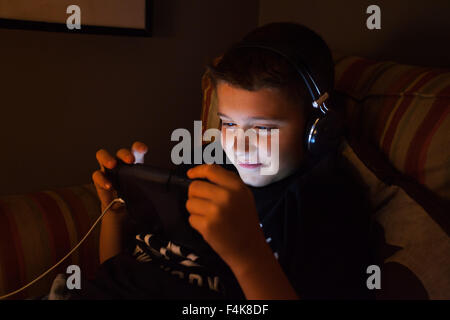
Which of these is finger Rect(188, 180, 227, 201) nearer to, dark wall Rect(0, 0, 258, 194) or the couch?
the couch

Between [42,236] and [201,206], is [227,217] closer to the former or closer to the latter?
[201,206]

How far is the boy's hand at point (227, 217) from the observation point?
51 centimetres

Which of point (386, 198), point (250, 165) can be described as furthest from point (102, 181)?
point (386, 198)

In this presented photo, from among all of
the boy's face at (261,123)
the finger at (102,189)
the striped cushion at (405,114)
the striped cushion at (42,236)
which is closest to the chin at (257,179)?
the boy's face at (261,123)

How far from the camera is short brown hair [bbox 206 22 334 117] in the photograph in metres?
0.70

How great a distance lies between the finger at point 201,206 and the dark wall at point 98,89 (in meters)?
1.00

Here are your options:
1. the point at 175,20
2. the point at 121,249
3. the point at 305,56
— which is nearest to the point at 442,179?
→ the point at 305,56

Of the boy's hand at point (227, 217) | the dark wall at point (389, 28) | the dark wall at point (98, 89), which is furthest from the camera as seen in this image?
the dark wall at point (98, 89)

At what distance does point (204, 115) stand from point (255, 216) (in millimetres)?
725

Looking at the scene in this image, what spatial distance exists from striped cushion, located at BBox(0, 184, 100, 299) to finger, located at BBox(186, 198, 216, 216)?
521mm

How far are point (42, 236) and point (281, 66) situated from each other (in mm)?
685

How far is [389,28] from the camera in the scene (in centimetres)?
104

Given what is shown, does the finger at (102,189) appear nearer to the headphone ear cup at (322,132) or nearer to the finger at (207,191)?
the finger at (207,191)
